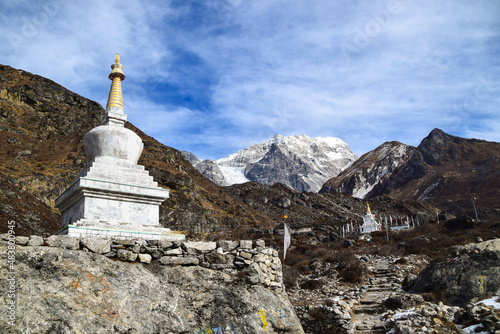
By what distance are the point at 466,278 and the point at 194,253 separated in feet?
31.6

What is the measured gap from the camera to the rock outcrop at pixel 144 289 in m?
5.73

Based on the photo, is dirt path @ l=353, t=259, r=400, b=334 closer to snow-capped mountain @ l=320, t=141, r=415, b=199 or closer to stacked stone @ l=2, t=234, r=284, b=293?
stacked stone @ l=2, t=234, r=284, b=293

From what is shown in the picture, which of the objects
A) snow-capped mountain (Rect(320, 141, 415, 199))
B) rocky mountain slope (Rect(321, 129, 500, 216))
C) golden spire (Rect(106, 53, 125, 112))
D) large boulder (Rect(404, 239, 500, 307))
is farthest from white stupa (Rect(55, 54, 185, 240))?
snow-capped mountain (Rect(320, 141, 415, 199))

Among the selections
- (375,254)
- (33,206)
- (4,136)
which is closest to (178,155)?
(4,136)

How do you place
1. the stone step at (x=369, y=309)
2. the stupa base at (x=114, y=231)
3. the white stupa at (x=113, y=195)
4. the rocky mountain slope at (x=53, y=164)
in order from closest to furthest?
the stupa base at (x=114, y=231) < the white stupa at (x=113, y=195) < the stone step at (x=369, y=309) < the rocky mountain slope at (x=53, y=164)

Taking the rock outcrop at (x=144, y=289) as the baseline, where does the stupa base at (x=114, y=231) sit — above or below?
above

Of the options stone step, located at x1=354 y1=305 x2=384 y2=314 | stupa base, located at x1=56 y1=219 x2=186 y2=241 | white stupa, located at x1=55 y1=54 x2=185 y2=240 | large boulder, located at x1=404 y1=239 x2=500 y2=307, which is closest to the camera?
stupa base, located at x1=56 y1=219 x2=186 y2=241

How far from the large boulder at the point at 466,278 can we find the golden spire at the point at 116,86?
41.2 ft

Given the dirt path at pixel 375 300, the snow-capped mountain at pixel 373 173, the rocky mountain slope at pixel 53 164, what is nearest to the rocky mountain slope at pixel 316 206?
the rocky mountain slope at pixel 53 164

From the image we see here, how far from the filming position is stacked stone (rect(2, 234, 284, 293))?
6969mm

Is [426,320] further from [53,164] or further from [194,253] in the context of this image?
[53,164]

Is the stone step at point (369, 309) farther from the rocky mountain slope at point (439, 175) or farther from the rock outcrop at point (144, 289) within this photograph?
the rocky mountain slope at point (439, 175)

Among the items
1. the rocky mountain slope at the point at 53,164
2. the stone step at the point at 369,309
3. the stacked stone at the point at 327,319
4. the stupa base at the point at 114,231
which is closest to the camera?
the stupa base at the point at 114,231

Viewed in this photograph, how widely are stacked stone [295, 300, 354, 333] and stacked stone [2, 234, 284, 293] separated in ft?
11.4
